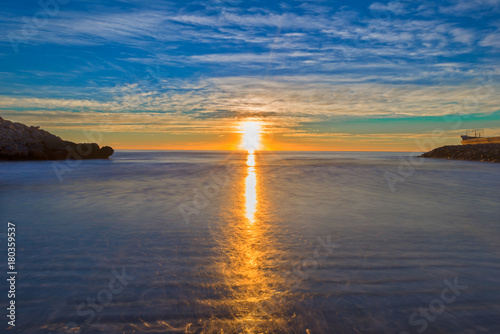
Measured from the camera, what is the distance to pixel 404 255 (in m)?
5.24

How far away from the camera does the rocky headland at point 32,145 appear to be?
37.9 m

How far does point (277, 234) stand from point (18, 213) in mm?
8123

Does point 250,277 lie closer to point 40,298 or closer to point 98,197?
point 40,298

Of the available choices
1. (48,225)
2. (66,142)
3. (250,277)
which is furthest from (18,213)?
(66,142)

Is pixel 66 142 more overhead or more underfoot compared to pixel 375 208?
more overhead
